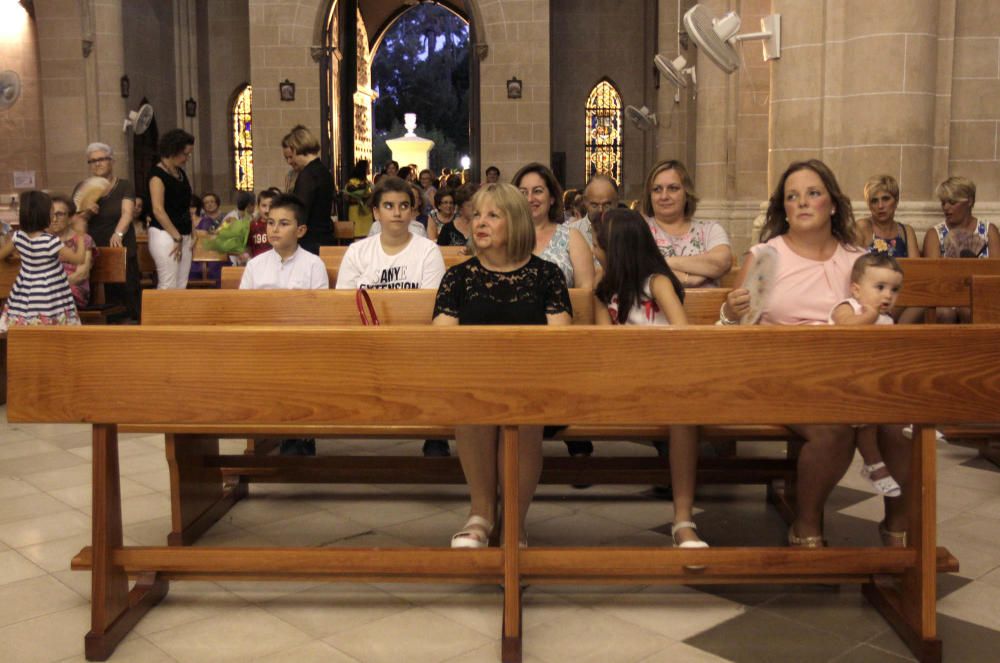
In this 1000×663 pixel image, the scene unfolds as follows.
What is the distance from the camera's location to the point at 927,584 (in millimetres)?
3262

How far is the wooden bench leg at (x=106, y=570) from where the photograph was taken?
3.26 meters

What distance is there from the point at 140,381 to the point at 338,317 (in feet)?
5.31

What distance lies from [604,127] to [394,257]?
18.9 meters

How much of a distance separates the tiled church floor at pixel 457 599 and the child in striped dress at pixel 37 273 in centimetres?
209

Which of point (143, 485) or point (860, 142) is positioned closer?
point (143, 485)

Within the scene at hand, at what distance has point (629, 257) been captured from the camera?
4.30 meters

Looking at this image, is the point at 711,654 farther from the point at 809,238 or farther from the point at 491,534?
the point at 809,238

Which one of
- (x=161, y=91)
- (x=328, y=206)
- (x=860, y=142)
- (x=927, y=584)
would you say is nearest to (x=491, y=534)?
(x=927, y=584)

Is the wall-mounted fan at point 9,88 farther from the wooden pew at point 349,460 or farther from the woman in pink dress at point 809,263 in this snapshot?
the woman in pink dress at point 809,263

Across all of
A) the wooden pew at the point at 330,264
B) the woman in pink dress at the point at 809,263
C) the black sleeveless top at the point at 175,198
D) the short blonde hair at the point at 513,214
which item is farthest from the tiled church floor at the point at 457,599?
the black sleeveless top at the point at 175,198

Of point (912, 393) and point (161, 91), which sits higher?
point (161, 91)

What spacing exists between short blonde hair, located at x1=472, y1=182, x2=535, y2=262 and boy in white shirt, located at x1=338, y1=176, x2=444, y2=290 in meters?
Result: 1.33

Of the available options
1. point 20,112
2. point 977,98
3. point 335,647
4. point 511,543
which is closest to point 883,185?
point 977,98

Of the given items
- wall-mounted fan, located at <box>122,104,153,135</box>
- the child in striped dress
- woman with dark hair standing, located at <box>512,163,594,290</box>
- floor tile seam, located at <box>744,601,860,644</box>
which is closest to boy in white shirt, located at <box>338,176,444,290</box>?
woman with dark hair standing, located at <box>512,163,594,290</box>
